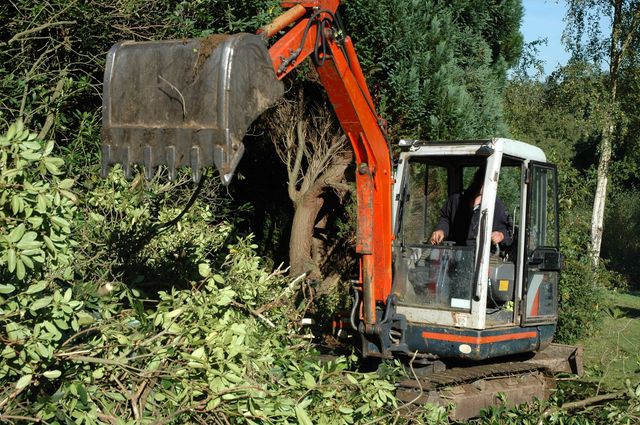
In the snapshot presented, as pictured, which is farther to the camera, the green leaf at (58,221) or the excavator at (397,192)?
the excavator at (397,192)

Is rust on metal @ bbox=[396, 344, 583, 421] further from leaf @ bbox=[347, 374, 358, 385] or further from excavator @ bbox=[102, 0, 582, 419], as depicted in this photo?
leaf @ bbox=[347, 374, 358, 385]

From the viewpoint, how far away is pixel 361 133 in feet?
24.9

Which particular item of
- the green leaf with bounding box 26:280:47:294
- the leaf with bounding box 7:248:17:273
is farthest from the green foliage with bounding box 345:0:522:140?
the leaf with bounding box 7:248:17:273

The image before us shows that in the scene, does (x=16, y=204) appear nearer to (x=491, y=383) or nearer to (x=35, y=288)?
(x=35, y=288)

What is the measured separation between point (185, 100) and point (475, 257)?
3369mm

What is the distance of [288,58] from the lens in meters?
6.48

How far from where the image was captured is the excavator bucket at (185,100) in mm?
5480

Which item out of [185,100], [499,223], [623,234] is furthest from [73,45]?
[623,234]

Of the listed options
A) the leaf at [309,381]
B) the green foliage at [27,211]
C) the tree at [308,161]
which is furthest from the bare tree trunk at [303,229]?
the green foliage at [27,211]

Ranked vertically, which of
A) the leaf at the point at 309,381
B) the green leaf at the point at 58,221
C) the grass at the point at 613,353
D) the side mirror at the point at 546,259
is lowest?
the grass at the point at 613,353

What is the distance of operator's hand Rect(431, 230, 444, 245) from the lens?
8.48 m

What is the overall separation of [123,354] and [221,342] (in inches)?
23.4

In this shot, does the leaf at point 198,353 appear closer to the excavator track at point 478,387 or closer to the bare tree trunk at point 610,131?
the excavator track at point 478,387

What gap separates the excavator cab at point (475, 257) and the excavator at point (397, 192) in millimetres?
13
